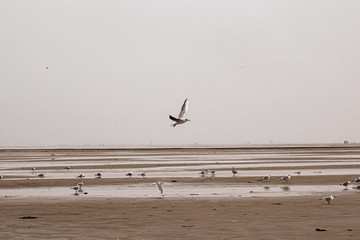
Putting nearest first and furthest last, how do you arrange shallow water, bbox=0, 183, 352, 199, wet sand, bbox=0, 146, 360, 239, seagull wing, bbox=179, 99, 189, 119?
1. wet sand, bbox=0, 146, 360, 239
2. seagull wing, bbox=179, 99, 189, 119
3. shallow water, bbox=0, 183, 352, 199

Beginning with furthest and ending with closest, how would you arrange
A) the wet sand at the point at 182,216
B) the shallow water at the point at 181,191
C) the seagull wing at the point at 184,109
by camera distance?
the shallow water at the point at 181,191 → the seagull wing at the point at 184,109 → the wet sand at the point at 182,216

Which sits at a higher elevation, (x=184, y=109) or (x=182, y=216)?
(x=184, y=109)

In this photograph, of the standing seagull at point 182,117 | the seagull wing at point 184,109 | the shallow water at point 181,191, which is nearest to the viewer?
the standing seagull at point 182,117

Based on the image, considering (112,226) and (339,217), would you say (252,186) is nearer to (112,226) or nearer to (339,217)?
(339,217)

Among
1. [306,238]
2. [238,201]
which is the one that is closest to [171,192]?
[238,201]

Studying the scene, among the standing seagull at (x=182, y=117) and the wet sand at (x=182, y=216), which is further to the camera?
the standing seagull at (x=182, y=117)

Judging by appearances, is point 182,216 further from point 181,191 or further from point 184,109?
point 181,191

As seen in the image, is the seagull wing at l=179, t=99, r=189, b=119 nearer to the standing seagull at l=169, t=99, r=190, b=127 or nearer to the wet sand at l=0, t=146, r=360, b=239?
the standing seagull at l=169, t=99, r=190, b=127

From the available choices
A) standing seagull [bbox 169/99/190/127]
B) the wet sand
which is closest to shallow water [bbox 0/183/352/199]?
the wet sand

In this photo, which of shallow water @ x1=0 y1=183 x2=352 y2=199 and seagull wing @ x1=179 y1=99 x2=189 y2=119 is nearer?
seagull wing @ x1=179 y1=99 x2=189 y2=119

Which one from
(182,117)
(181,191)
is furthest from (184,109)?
(181,191)

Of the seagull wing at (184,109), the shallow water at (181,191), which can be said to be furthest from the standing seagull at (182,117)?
the shallow water at (181,191)

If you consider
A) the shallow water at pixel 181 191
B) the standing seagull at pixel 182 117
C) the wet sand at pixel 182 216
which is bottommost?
the wet sand at pixel 182 216

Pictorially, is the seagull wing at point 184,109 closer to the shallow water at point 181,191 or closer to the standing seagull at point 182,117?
the standing seagull at point 182,117
